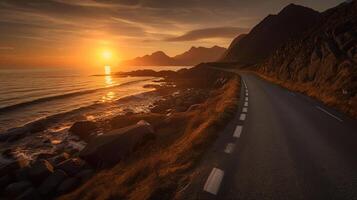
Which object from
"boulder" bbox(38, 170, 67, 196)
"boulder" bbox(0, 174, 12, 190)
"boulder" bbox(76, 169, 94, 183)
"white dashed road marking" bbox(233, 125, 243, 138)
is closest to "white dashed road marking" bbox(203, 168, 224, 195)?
"white dashed road marking" bbox(233, 125, 243, 138)

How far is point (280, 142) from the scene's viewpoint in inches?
286

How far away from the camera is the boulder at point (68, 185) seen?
9133 millimetres

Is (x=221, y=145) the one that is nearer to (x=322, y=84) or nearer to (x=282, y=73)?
(x=322, y=84)

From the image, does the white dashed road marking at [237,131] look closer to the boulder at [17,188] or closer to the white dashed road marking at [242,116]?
the white dashed road marking at [242,116]

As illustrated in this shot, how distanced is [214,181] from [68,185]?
22.8ft

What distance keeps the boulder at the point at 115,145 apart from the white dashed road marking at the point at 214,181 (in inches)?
246

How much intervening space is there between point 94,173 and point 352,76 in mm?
18781

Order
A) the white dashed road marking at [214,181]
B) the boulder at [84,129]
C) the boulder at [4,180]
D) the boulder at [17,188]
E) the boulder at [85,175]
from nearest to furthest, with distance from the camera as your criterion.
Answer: the white dashed road marking at [214,181], the boulder at [17,188], the boulder at [85,175], the boulder at [4,180], the boulder at [84,129]

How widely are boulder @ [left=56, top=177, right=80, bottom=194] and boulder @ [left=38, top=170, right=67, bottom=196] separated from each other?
249 millimetres

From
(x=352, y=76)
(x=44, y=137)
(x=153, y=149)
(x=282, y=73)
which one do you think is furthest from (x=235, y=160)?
(x=282, y=73)

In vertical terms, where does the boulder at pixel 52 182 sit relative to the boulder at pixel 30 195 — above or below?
above

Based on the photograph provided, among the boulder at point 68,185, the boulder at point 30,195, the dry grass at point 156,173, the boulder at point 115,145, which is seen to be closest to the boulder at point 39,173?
the boulder at point 30,195

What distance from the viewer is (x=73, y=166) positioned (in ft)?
35.1

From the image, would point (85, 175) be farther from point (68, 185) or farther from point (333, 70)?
point (333, 70)
